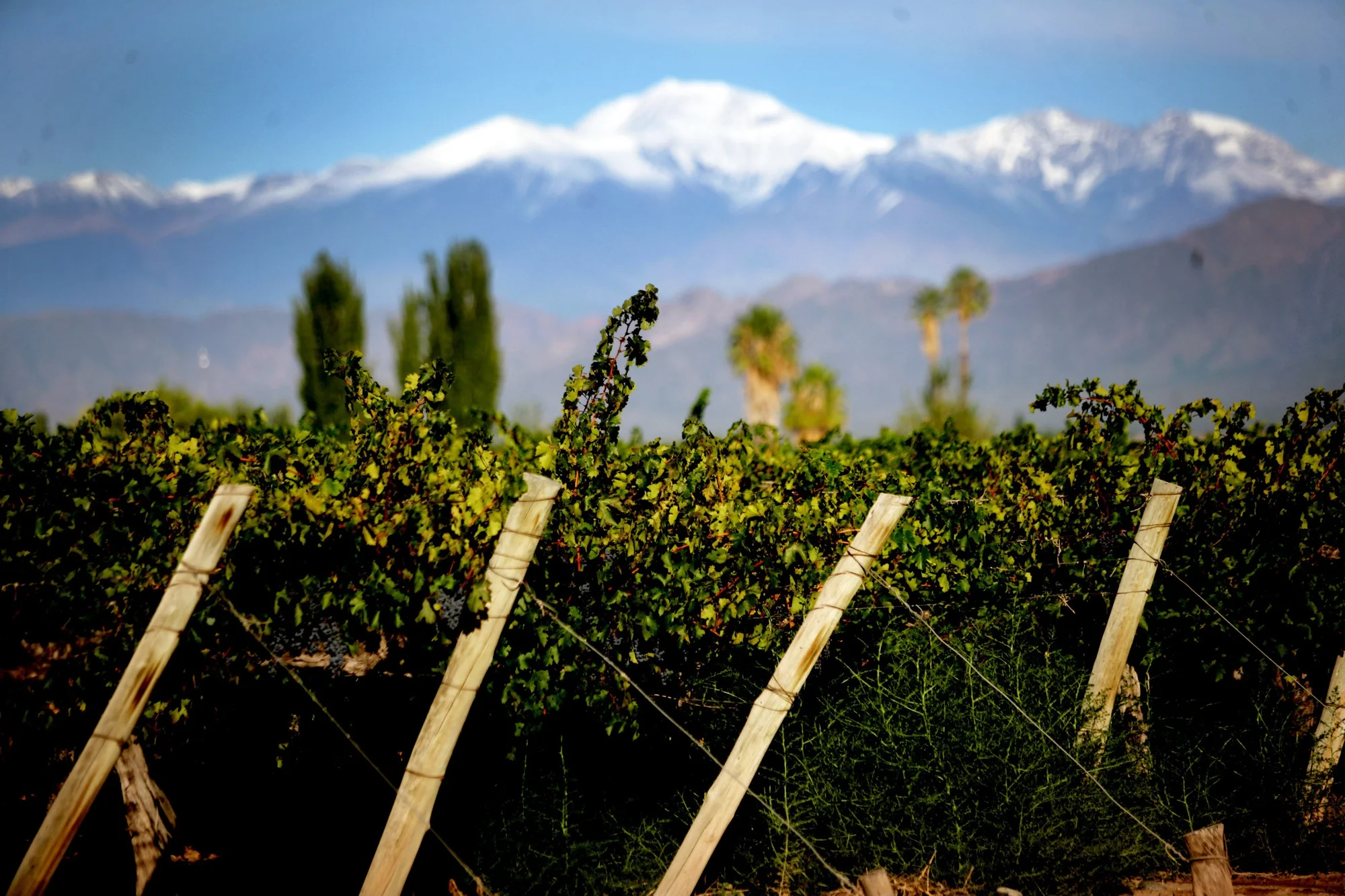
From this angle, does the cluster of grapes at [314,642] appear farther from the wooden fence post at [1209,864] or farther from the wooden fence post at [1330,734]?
the wooden fence post at [1330,734]

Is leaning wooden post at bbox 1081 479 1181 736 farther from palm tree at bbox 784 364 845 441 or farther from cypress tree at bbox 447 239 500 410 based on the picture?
palm tree at bbox 784 364 845 441

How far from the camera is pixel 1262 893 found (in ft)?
15.4

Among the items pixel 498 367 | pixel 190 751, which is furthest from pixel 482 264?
pixel 190 751

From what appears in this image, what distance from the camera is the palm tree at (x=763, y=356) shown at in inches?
2539

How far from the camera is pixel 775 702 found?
4.17m

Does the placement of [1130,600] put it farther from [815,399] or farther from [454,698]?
[815,399]

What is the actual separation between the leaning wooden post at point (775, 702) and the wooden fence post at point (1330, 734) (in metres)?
2.78

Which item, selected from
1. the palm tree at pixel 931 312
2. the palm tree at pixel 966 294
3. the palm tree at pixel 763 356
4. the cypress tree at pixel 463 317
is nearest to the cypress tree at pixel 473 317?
the cypress tree at pixel 463 317

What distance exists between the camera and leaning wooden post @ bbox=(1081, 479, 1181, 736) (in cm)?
504

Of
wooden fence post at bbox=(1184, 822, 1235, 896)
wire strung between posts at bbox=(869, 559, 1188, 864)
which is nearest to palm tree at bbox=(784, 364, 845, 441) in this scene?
wire strung between posts at bbox=(869, 559, 1188, 864)

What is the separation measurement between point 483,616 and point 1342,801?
4481mm

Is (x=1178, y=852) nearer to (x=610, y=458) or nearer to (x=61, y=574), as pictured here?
(x=610, y=458)

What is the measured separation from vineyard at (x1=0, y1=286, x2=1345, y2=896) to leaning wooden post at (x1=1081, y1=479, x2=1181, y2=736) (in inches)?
4.8

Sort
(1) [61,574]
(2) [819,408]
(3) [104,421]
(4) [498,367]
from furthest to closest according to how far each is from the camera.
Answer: (2) [819,408] → (4) [498,367] → (3) [104,421] → (1) [61,574]
